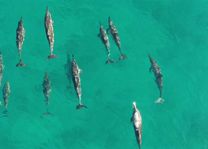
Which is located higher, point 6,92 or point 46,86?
point 46,86

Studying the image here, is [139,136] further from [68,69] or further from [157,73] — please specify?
[68,69]

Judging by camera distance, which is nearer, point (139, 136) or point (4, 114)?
point (139, 136)

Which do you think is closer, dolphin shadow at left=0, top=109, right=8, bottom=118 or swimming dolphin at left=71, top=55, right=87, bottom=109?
swimming dolphin at left=71, top=55, right=87, bottom=109

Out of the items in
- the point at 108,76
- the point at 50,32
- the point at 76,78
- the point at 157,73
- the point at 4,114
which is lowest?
the point at 4,114

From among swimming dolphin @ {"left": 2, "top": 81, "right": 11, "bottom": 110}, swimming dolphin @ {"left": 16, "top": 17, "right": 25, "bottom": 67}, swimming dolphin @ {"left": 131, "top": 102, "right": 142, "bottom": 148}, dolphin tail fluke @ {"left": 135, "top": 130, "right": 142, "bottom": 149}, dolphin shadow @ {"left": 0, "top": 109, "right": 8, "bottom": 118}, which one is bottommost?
dolphin tail fluke @ {"left": 135, "top": 130, "right": 142, "bottom": 149}

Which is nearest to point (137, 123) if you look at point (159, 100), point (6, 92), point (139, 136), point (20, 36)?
point (139, 136)

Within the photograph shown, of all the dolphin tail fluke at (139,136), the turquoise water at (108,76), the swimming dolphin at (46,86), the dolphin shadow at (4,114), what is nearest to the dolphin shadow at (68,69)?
the turquoise water at (108,76)

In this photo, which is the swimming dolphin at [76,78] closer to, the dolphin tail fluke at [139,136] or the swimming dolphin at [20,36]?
the swimming dolphin at [20,36]

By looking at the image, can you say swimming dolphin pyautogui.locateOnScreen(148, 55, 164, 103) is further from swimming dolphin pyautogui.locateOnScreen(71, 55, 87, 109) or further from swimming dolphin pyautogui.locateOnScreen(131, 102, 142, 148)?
swimming dolphin pyautogui.locateOnScreen(71, 55, 87, 109)

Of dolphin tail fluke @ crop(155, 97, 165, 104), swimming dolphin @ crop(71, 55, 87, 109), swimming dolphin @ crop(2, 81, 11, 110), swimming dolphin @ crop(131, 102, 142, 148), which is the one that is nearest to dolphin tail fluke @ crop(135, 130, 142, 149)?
swimming dolphin @ crop(131, 102, 142, 148)
